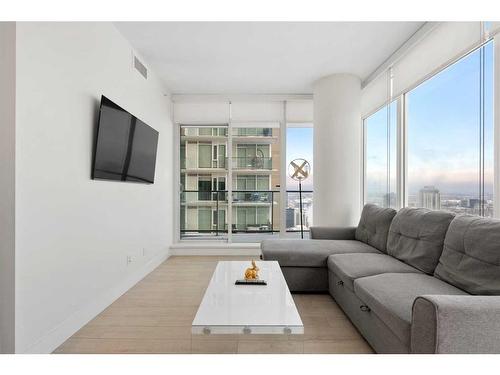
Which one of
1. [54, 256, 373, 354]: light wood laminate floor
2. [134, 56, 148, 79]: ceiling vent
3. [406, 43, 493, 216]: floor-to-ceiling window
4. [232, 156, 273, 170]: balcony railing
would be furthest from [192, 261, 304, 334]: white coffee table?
[232, 156, 273, 170]: balcony railing

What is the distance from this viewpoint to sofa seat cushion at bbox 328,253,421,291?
8.23 feet

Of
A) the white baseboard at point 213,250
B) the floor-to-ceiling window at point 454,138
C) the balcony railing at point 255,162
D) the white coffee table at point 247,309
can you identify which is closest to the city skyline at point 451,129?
the floor-to-ceiling window at point 454,138

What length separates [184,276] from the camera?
3975 millimetres

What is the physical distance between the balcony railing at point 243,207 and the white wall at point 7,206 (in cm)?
373

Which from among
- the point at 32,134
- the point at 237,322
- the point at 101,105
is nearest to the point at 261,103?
the point at 101,105

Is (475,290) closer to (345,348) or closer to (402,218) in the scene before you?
(345,348)

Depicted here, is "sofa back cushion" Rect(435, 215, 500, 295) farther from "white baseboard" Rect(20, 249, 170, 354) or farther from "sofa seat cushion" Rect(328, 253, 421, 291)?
"white baseboard" Rect(20, 249, 170, 354)

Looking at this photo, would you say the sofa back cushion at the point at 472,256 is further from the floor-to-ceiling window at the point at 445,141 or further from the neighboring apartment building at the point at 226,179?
the neighboring apartment building at the point at 226,179

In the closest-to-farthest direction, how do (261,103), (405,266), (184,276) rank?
(405,266)
(184,276)
(261,103)

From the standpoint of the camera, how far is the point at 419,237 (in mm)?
2602

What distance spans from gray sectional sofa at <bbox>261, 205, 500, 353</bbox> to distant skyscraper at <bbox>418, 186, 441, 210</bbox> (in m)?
0.35

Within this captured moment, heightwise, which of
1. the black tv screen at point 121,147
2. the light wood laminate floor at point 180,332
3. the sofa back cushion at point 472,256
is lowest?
the light wood laminate floor at point 180,332

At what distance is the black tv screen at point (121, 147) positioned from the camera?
2.73m
